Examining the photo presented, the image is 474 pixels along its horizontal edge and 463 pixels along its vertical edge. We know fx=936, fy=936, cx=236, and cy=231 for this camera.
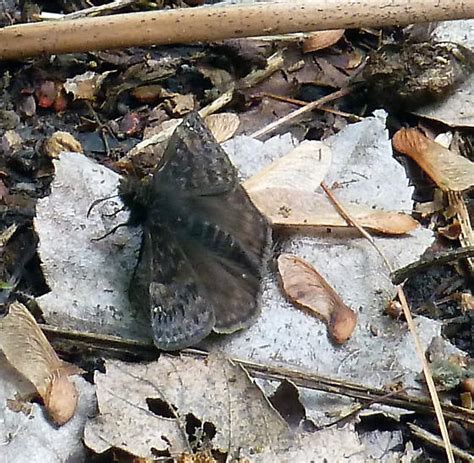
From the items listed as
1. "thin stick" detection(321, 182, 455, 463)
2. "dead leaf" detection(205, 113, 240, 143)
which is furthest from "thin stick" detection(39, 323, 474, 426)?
"dead leaf" detection(205, 113, 240, 143)

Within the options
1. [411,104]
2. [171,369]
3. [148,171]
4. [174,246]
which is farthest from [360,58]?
[171,369]

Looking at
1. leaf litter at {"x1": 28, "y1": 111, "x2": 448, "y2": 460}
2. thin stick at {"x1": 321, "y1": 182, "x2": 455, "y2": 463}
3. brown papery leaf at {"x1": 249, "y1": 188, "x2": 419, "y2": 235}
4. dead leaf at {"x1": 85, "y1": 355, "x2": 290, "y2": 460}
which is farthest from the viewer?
brown papery leaf at {"x1": 249, "y1": 188, "x2": 419, "y2": 235}

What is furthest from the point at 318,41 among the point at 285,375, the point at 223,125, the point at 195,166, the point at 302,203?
the point at 285,375

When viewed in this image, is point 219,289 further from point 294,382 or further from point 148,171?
point 148,171

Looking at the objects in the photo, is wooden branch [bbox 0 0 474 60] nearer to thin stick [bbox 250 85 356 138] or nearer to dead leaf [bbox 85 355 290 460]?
thin stick [bbox 250 85 356 138]

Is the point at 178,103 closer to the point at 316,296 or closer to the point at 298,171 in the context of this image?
the point at 298,171

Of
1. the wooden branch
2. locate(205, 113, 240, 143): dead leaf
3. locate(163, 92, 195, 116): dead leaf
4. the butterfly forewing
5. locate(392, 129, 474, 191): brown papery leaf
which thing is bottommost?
locate(392, 129, 474, 191): brown papery leaf
